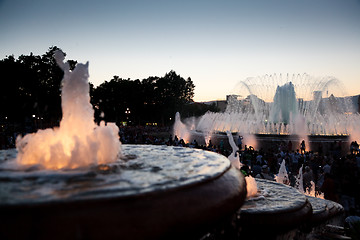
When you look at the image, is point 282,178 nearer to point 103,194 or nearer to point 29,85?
point 103,194

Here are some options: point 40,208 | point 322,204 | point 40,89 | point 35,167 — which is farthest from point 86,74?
point 40,89

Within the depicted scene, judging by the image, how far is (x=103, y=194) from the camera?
145 cm

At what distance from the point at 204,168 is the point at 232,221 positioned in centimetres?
64

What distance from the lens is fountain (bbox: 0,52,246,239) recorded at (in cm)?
125

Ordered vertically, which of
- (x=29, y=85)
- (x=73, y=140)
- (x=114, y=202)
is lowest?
(x=114, y=202)

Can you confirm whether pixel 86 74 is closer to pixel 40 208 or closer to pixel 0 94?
pixel 40 208

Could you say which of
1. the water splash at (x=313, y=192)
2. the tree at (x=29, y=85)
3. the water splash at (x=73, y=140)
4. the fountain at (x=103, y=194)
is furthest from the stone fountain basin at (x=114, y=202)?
the tree at (x=29, y=85)

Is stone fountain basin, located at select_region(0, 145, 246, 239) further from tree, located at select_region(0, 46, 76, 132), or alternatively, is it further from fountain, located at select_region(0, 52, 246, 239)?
tree, located at select_region(0, 46, 76, 132)

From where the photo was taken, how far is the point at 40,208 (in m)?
1.27

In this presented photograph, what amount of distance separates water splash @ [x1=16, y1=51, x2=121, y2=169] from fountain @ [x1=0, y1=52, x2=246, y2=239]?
0.01 m

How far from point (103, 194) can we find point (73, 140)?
137 centimetres

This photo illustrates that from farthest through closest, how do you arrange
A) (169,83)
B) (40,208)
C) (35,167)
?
(169,83), (35,167), (40,208)

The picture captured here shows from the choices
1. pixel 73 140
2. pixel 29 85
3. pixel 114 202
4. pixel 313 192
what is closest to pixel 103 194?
pixel 114 202

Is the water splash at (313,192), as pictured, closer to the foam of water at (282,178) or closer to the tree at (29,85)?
the foam of water at (282,178)
